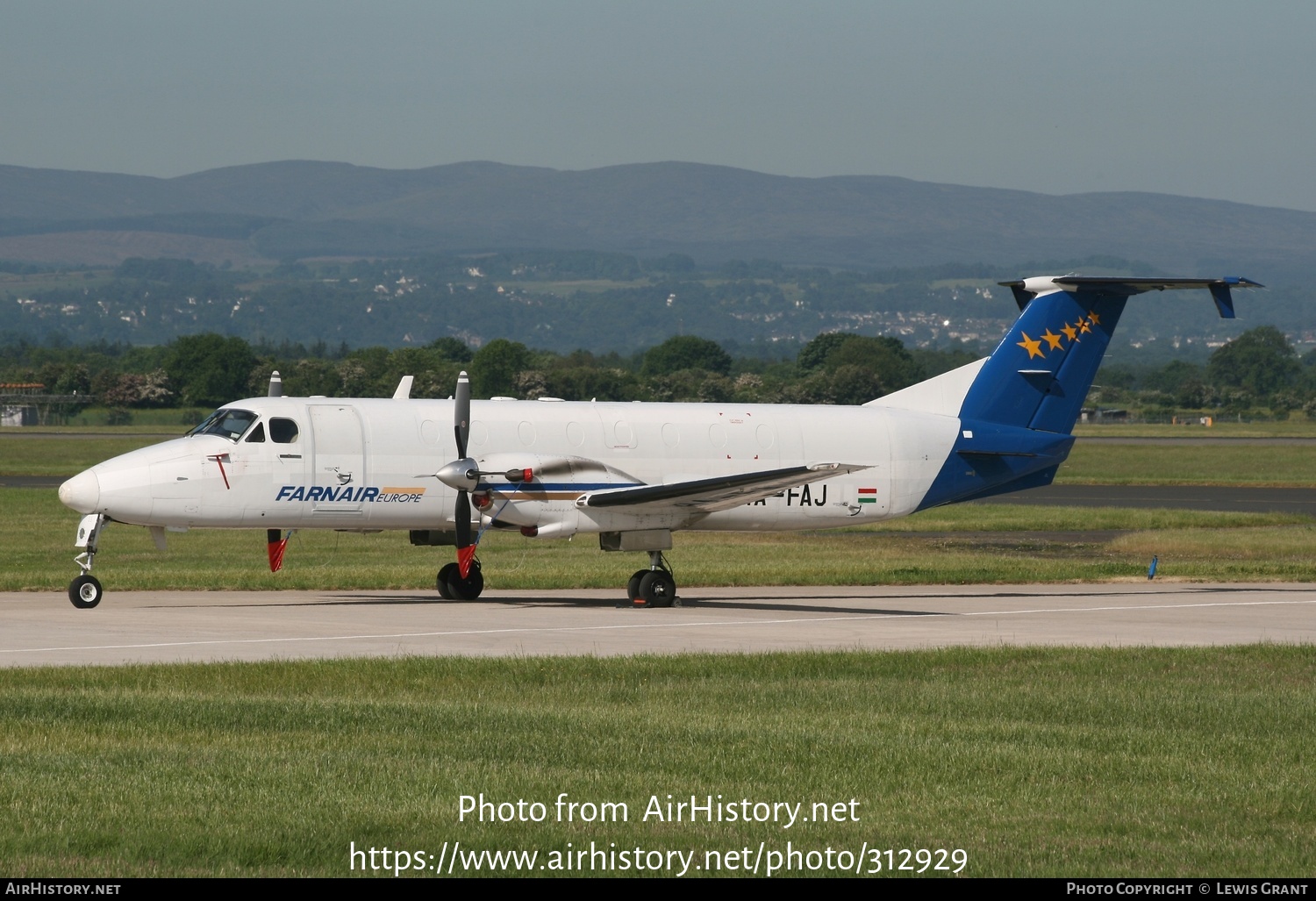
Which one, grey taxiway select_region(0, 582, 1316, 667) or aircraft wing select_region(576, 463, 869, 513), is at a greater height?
aircraft wing select_region(576, 463, 869, 513)

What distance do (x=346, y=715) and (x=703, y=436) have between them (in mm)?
13860

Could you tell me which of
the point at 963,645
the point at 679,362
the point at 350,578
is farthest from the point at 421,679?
the point at 679,362

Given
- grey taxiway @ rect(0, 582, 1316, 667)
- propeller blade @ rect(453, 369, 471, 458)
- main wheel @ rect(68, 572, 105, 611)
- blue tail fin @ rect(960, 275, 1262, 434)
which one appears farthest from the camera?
blue tail fin @ rect(960, 275, 1262, 434)

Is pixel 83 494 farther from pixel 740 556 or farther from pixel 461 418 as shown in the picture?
pixel 740 556

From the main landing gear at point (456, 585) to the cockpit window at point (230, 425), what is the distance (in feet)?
14.2

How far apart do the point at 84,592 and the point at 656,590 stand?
888 cm

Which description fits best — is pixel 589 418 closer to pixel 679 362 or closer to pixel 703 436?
pixel 703 436

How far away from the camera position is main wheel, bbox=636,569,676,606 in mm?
27609

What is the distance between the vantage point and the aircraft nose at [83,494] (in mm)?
25062

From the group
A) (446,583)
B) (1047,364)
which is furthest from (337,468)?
(1047,364)

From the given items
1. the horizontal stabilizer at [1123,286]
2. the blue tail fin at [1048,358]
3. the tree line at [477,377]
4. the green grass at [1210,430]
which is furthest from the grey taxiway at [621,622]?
the green grass at [1210,430]

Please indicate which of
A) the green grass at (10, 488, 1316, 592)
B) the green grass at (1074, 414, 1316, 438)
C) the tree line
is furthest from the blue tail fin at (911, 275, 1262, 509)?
the green grass at (1074, 414, 1316, 438)

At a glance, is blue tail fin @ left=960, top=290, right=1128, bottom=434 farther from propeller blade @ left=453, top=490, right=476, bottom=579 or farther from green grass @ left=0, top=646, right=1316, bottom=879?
green grass @ left=0, top=646, right=1316, bottom=879

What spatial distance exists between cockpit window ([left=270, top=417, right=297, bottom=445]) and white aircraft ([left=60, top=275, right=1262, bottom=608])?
2 centimetres
